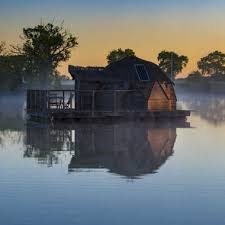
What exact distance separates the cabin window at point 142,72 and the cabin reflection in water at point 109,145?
32.7 ft

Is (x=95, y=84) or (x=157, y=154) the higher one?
(x=95, y=84)

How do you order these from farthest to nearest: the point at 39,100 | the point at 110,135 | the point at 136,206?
the point at 39,100, the point at 110,135, the point at 136,206

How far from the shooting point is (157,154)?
2617cm

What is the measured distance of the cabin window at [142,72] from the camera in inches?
2121

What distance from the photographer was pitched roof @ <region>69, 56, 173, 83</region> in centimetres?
5316

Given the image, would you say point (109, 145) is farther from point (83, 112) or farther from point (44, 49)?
point (44, 49)

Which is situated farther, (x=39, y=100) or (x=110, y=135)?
(x=39, y=100)

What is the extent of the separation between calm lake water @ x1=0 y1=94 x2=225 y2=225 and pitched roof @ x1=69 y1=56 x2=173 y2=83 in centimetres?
1975

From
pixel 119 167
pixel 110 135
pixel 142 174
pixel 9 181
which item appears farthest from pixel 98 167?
pixel 110 135

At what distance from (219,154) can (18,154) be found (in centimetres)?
914

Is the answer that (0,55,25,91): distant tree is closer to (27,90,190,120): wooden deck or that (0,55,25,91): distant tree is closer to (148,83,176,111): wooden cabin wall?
(27,90,190,120): wooden deck

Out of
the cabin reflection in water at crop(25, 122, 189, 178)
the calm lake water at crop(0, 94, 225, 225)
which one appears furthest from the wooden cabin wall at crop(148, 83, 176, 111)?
the calm lake water at crop(0, 94, 225, 225)

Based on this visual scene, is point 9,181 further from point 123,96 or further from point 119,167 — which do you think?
point 123,96

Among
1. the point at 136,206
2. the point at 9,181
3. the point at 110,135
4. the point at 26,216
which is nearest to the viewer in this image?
the point at 26,216
